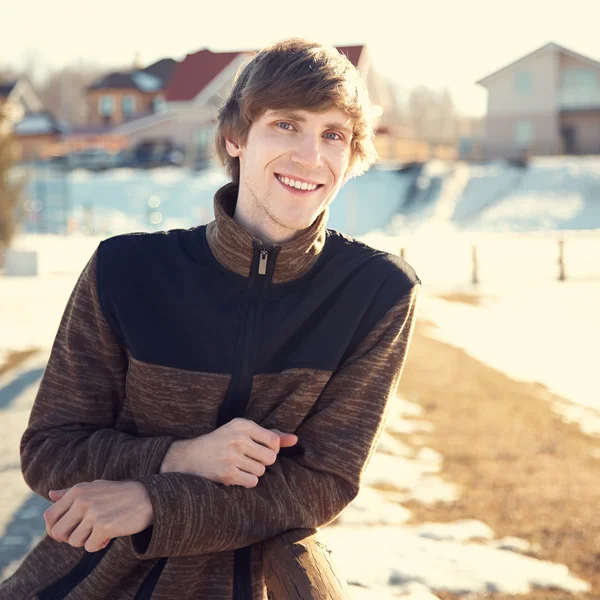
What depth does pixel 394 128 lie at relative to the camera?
42.7m

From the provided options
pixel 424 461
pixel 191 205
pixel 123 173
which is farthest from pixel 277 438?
pixel 123 173

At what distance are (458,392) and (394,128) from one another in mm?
35132

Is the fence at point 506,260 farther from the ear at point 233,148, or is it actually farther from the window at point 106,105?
the window at point 106,105

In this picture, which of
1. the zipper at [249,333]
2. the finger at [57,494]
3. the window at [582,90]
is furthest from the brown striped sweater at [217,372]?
the window at [582,90]

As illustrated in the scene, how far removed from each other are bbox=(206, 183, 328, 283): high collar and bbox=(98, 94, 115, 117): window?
1879 inches

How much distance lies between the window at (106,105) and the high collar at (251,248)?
4772 centimetres

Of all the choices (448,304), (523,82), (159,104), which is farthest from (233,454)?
(523,82)

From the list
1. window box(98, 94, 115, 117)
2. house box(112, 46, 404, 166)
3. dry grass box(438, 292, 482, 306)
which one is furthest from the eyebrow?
window box(98, 94, 115, 117)

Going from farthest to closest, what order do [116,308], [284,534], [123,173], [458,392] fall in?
[123,173]
[458,392]
[116,308]
[284,534]

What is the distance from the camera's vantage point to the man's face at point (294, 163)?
6.73ft

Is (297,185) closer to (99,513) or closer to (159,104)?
(99,513)

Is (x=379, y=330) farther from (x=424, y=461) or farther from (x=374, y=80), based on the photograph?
(x=374, y=80)

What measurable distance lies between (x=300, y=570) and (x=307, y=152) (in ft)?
3.02

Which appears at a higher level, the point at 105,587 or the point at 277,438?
the point at 277,438
